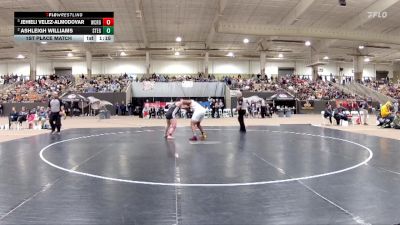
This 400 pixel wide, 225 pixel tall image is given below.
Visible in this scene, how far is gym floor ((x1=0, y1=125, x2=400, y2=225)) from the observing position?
416cm

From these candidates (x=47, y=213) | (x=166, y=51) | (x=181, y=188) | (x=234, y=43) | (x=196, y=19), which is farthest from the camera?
(x=166, y=51)

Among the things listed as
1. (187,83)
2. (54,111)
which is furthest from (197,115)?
(187,83)

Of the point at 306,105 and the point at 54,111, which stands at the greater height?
the point at 306,105

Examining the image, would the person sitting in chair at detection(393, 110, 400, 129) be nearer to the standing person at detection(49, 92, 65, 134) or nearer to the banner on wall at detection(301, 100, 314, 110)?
the standing person at detection(49, 92, 65, 134)

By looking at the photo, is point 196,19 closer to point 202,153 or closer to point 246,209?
point 202,153

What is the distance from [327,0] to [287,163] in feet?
79.3

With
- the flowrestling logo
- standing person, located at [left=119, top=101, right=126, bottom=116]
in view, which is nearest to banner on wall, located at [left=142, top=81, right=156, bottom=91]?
standing person, located at [left=119, top=101, right=126, bottom=116]

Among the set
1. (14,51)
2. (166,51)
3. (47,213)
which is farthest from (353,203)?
(14,51)

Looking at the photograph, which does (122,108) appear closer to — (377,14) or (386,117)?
(386,117)

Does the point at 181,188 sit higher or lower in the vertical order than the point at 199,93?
lower

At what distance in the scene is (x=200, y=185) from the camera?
5.66 meters

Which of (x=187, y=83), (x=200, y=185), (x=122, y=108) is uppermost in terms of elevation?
(x=187, y=83)

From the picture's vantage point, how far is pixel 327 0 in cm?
2839

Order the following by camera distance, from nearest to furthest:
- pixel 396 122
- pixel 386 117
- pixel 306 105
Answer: pixel 396 122, pixel 386 117, pixel 306 105
